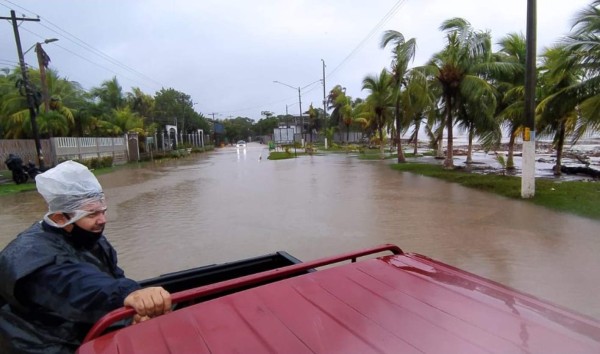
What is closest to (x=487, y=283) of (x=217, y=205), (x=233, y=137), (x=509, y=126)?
(x=217, y=205)

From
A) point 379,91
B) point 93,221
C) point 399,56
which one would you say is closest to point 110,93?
point 379,91

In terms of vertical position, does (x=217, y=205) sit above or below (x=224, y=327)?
below

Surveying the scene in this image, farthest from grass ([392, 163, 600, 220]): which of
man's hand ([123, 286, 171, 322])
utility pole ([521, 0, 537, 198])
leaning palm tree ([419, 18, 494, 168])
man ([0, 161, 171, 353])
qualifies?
man ([0, 161, 171, 353])

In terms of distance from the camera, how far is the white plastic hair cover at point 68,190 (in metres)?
1.75

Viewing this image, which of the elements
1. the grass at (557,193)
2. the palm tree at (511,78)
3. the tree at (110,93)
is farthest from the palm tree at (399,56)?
the tree at (110,93)

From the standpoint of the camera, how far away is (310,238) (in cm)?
643

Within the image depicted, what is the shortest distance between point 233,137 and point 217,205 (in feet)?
312

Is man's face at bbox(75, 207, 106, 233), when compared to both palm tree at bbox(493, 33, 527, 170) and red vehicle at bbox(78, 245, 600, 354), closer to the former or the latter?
red vehicle at bbox(78, 245, 600, 354)

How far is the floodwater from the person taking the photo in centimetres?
481

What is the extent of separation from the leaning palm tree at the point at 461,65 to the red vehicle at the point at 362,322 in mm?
14154

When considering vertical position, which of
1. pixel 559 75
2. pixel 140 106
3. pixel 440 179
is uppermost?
pixel 140 106

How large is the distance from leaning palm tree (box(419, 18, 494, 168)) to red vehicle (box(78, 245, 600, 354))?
46.4 feet

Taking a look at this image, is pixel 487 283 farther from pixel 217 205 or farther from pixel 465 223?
pixel 217 205

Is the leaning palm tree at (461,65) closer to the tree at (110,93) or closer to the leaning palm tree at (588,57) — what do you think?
the leaning palm tree at (588,57)
